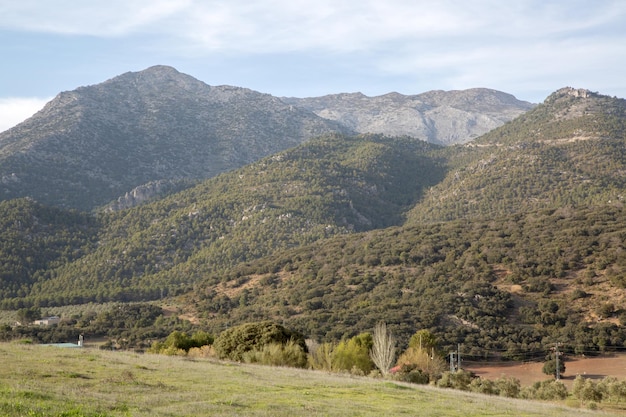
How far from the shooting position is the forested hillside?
3135 inches

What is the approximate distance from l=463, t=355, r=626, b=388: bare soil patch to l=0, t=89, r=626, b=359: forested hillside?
1.59 m

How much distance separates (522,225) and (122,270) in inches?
3161

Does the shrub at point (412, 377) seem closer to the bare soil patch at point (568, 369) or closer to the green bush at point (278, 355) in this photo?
the green bush at point (278, 355)

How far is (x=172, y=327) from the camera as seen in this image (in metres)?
90.4

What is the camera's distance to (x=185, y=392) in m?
23.7

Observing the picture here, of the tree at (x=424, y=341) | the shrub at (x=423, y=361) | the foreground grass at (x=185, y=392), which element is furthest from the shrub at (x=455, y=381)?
the tree at (x=424, y=341)

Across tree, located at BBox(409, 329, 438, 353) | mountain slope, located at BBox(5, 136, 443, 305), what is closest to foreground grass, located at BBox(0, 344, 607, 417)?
tree, located at BBox(409, 329, 438, 353)

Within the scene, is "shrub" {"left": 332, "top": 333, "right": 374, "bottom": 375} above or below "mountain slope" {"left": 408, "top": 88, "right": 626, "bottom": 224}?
below

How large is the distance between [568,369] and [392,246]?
4999 centimetres

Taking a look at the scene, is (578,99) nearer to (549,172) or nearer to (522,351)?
(549,172)

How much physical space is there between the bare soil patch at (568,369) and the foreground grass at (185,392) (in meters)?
34.1

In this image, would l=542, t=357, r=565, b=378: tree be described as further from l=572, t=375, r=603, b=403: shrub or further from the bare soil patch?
l=572, t=375, r=603, b=403: shrub

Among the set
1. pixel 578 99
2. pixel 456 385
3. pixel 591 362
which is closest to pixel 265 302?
pixel 591 362

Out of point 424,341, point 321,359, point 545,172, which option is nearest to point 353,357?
point 321,359
